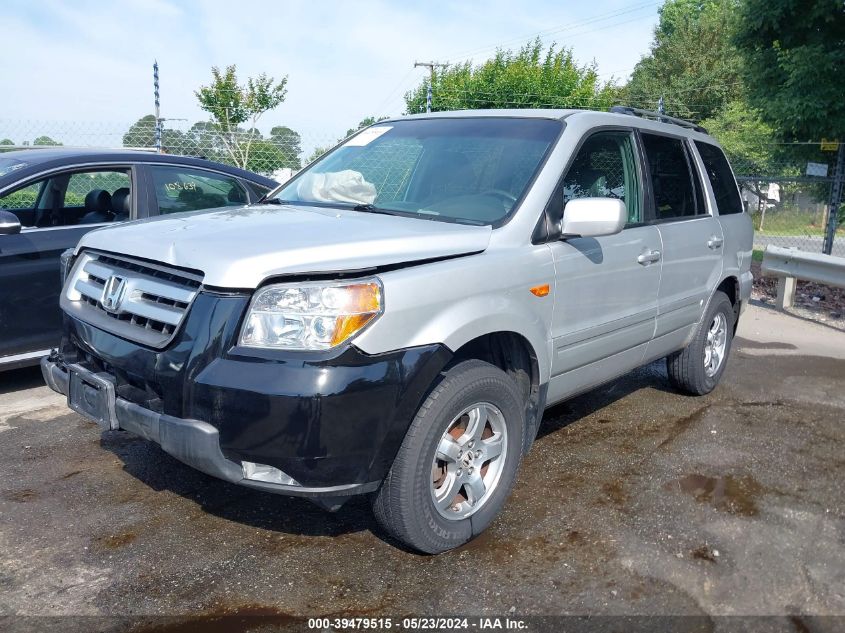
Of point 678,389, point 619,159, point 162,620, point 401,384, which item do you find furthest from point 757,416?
point 162,620

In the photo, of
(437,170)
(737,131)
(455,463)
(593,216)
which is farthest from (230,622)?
(737,131)

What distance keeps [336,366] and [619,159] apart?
2.47m

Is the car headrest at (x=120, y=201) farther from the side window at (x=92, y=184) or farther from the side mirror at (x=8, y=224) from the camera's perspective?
the side mirror at (x=8, y=224)

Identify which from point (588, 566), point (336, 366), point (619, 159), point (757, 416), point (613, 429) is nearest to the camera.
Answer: point (336, 366)

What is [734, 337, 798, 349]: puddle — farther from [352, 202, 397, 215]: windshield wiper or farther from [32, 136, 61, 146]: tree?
[32, 136, 61, 146]: tree

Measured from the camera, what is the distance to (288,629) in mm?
2725

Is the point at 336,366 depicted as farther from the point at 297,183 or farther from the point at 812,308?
the point at 812,308

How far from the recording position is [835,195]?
1232cm

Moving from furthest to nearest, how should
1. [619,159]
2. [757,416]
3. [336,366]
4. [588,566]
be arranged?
[757,416], [619,159], [588,566], [336,366]

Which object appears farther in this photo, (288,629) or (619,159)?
(619,159)

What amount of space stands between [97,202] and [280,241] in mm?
Answer: 3428

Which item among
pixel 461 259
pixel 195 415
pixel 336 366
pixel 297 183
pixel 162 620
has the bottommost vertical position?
pixel 162 620

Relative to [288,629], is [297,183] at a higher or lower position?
higher

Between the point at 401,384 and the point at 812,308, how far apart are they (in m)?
8.04
